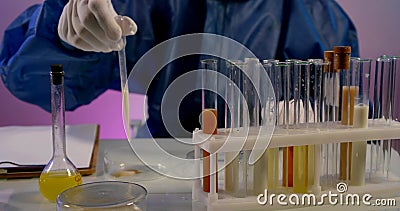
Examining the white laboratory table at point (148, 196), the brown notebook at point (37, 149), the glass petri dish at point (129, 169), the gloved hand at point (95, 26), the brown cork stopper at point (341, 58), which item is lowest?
the white laboratory table at point (148, 196)

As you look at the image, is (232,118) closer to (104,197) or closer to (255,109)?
(255,109)

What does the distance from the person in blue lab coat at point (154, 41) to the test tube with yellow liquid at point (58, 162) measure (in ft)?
2.00

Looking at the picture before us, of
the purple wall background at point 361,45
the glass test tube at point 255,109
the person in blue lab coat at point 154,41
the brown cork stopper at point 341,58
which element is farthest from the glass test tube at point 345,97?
the purple wall background at point 361,45

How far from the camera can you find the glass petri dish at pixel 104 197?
0.64 metres

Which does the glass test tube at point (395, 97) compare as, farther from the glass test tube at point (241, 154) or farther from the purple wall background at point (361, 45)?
the purple wall background at point (361, 45)

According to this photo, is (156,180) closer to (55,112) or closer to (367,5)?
(55,112)

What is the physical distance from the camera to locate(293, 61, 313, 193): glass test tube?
0.75m

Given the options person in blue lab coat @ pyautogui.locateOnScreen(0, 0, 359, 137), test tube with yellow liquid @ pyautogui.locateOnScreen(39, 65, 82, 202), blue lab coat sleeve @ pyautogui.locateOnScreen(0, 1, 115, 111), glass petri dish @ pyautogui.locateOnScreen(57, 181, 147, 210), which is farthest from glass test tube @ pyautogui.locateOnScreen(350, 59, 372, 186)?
blue lab coat sleeve @ pyautogui.locateOnScreen(0, 1, 115, 111)

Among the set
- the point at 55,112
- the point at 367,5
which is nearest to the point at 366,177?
the point at 55,112

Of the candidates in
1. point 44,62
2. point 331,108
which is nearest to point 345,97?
point 331,108

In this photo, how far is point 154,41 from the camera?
4.83 ft

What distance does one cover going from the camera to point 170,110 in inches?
46.9

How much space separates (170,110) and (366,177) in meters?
0.52

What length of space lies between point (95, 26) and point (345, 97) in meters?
0.48
